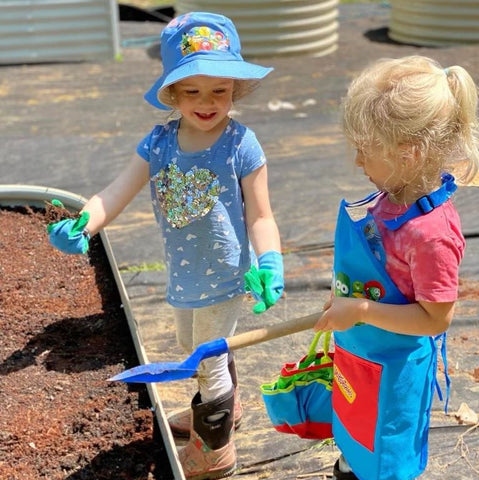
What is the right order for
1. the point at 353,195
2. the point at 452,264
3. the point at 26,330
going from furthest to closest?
the point at 353,195 → the point at 26,330 → the point at 452,264

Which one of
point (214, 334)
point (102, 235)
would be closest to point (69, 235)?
point (214, 334)

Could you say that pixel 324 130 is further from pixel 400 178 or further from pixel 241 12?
pixel 400 178

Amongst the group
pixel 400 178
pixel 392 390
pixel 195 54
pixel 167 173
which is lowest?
pixel 392 390

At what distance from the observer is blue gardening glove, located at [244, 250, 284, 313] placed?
77.6 inches

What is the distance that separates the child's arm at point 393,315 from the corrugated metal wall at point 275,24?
229 inches

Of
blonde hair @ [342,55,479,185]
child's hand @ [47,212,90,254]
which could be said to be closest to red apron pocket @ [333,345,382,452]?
blonde hair @ [342,55,479,185]

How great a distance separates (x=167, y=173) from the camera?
2285mm

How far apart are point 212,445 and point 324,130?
11.5 ft

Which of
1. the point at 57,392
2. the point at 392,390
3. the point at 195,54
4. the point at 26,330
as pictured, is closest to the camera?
the point at 392,390

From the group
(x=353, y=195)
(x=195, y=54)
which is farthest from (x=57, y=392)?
(x=353, y=195)

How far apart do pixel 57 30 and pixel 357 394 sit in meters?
6.20

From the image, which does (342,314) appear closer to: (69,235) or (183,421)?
(69,235)

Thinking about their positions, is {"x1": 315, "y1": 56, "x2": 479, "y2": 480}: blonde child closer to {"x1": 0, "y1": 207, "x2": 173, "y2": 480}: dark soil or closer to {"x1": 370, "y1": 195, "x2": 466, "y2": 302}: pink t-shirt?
{"x1": 370, "y1": 195, "x2": 466, "y2": 302}: pink t-shirt

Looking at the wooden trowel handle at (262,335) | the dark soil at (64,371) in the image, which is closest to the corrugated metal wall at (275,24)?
the dark soil at (64,371)
